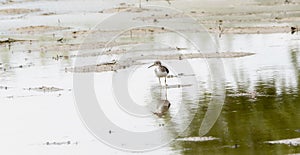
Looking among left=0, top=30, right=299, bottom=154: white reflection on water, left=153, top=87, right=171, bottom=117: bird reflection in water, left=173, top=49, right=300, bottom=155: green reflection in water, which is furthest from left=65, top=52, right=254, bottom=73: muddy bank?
left=173, top=49, right=300, bottom=155: green reflection in water

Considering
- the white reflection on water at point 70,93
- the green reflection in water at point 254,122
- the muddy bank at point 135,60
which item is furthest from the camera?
the muddy bank at point 135,60

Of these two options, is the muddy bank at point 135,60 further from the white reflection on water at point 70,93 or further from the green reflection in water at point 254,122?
the green reflection in water at point 254,122

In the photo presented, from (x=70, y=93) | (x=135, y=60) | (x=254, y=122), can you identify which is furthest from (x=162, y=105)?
(x=135, y=60)

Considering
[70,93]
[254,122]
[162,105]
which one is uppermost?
[70,93]

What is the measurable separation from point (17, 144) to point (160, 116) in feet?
10.0

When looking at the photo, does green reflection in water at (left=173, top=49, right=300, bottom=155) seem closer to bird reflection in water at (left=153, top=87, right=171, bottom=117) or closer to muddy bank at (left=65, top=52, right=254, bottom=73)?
bird reflection in water at (left=153, top=87, right=171, bottom=117)

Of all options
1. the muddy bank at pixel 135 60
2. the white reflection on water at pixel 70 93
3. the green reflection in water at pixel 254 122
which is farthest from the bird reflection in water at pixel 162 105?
the muddy bank at pixel 135 60

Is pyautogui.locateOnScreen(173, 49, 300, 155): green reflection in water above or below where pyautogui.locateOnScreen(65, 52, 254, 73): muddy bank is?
below

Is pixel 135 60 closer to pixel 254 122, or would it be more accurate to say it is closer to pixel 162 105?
pixel 162 105

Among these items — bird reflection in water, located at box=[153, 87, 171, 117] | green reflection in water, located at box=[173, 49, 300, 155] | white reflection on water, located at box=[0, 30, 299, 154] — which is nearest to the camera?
green reflection in water, located at box=[173, 49, 300, 155]

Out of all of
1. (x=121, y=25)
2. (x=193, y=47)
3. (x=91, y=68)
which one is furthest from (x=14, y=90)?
(x=121, y=25)

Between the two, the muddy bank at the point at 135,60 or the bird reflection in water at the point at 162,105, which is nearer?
the bird reflection in water at the point at 162,105

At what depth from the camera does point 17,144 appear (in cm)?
1448

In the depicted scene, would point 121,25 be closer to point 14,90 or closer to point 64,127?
point 14,90
